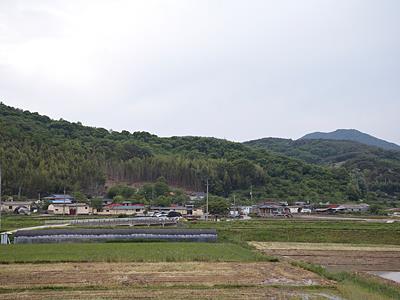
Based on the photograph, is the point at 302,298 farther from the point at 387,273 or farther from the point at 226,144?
the point at 226,144

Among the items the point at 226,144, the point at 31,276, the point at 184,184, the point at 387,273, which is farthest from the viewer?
the point at 226,144

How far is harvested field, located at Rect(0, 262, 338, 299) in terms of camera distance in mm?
14227

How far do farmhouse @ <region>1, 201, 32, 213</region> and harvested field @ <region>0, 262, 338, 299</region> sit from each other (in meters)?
43.3

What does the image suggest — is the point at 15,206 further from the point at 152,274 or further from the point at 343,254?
the point at 152,274

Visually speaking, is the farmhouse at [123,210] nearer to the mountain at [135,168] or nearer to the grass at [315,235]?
the mountain at [135,168]

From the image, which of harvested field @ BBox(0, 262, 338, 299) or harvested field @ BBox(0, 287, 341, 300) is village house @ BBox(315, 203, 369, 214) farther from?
harvested field @ BBox(0, 287, 341, 300)

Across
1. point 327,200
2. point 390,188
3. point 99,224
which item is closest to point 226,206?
point 99,224

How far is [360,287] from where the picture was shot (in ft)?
53.9

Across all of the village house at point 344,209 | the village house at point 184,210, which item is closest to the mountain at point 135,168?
the village house at point 344,209

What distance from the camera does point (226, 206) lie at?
61.8 m

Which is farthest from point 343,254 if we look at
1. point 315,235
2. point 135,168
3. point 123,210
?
point 135,168

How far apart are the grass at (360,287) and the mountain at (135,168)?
5852cm

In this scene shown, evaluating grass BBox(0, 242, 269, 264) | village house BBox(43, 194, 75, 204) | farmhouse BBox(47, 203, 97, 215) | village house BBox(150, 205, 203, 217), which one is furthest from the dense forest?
grass BBox(0, 242, 269, 264)

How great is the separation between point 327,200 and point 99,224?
55260 millimetres
